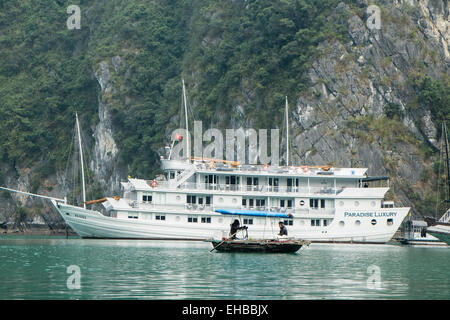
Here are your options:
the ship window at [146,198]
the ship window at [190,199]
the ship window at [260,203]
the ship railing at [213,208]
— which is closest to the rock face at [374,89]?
the ship railing at [213,208]

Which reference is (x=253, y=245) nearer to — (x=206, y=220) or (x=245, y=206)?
(x=206, y=220)

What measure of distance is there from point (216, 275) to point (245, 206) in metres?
24.1

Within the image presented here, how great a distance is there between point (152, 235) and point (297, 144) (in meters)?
19.1

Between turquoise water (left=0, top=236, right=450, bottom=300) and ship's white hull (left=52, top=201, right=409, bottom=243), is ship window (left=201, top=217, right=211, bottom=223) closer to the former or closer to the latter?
ship's white hull (left=52, top=201, right=409, bottom=243)

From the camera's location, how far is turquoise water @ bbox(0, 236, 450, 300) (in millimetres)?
18875

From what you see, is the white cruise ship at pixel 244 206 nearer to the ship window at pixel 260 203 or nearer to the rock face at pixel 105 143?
the ship window at pixel 260 203

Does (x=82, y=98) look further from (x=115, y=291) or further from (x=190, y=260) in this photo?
(x=115, y=291)

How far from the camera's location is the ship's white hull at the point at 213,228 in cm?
4569

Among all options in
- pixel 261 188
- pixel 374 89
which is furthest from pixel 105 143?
pixel 261 188

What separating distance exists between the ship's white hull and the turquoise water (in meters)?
10.9

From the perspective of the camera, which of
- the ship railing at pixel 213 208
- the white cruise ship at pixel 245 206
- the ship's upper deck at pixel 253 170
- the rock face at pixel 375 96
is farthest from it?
the rock face at pixel 375 96

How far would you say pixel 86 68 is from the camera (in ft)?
272
